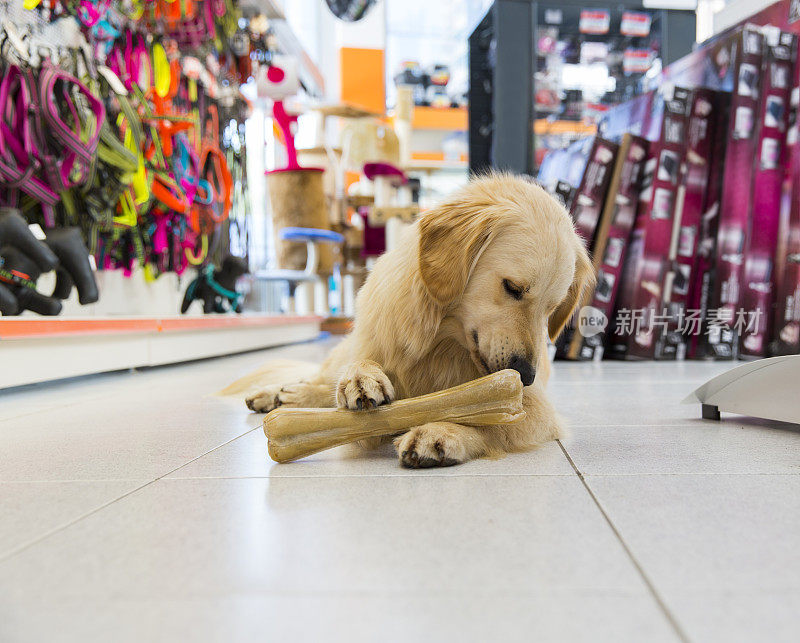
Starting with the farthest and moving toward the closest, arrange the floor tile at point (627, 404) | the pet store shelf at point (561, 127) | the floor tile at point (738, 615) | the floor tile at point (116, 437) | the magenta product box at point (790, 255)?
the pet store shelf at point (561, 127) → the magenta product box at point (790, 255) → the floor tile at point (627, 404) → the floor tile at point (116, 437) → the floor tile at point (738, 615)

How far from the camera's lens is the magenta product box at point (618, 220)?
3.71 m

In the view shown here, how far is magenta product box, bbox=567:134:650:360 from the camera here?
3715 mm

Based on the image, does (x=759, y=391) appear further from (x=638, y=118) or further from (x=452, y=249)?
(x=638, y=118)

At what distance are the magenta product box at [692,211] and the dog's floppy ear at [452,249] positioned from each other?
267 centimetres

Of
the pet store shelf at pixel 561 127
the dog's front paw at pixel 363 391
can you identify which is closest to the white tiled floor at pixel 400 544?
the dog's front paw at pixel 363 391

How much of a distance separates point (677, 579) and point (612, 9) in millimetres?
5170

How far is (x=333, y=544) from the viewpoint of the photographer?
2.34ft

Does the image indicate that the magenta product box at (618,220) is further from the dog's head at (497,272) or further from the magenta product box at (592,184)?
the dog's head at (497,272)

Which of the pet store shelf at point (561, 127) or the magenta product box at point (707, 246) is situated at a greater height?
the pet store shelf at point (561, 127)

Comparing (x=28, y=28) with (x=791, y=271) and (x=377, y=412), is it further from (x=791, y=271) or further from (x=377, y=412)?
(x=791, y=271)

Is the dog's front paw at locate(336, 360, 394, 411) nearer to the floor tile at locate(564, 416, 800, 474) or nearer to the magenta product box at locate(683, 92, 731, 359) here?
the floor tile at locate(564, 416, 800, 474)

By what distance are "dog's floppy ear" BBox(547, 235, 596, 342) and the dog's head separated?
0.19 m

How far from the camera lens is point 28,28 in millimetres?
2756

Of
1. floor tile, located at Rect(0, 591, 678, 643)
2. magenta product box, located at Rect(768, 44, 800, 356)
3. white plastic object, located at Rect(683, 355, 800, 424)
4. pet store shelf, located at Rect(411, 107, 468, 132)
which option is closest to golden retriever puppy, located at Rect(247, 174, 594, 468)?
white plastic object, located at Rect(683, 355, 800, 424)
